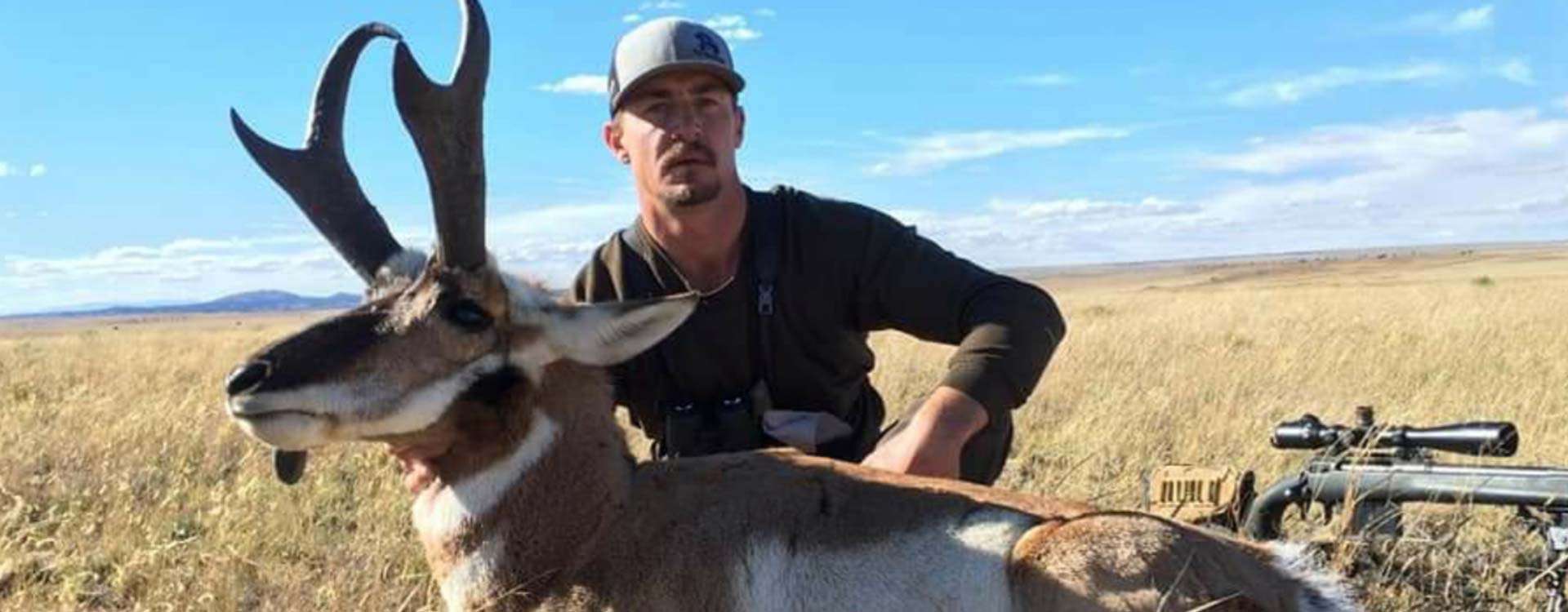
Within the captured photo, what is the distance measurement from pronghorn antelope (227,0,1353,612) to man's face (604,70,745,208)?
1.54 m

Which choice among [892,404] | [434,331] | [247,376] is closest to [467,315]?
[434,331]

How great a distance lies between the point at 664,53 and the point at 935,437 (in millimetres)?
2056

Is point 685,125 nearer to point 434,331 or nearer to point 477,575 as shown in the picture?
point 434,331

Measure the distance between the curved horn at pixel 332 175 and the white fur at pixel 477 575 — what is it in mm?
1015

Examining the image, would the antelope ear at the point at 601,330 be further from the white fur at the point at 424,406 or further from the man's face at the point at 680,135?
the man's face at the point at 680,135

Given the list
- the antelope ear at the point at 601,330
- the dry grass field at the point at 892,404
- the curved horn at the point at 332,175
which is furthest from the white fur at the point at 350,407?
the dry grass field at the point at 892,404

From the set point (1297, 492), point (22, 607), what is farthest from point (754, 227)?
point (22, 607)

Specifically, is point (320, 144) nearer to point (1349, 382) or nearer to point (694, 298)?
point (694, 298)

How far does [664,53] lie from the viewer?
226 inches

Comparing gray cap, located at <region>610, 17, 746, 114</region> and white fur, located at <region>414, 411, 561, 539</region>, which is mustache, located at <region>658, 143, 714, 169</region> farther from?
white fur, located at <region>414, 411, 561, 539</region>

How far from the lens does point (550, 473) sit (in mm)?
4223

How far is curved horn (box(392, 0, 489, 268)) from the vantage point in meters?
4.11

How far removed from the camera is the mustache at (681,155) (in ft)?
19.1

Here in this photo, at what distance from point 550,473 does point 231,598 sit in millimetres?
2460
